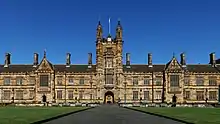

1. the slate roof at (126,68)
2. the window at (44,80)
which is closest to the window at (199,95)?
the slate roof at (126,68)

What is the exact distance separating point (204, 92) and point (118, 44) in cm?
2140

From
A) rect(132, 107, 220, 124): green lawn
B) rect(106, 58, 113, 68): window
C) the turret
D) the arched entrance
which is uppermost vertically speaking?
the turret

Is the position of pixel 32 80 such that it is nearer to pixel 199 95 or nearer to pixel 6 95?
pixel 6 95

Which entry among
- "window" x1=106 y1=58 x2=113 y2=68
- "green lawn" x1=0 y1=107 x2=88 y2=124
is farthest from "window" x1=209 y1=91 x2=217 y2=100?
"green lawn" x1=0 y1=107 x2=88 y2=124

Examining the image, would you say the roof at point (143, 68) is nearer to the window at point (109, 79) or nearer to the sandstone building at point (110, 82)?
the sandstone building at point (110, 82)

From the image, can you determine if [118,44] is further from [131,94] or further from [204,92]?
[204,92]

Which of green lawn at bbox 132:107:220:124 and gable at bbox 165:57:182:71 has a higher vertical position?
gable at bbox 165:57:182:71

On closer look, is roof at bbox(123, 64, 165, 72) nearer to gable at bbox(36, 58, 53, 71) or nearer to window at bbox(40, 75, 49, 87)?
gable at bbox(36, 58, 53, 71)

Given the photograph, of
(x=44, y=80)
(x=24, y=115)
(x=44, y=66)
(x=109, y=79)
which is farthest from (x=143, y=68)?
(x=24, y=115)

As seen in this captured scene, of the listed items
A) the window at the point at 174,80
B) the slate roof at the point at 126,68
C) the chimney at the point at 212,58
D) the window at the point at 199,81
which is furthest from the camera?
the chimney at the point at 212,58

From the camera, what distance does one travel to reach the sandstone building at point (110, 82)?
8144cm

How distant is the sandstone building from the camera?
81438mm

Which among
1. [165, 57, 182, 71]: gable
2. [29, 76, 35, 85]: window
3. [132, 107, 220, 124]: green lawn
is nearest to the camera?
[132, 107, 220, 124]: green lawn

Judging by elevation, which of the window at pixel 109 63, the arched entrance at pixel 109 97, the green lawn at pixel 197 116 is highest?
the window at pixel 109 63
